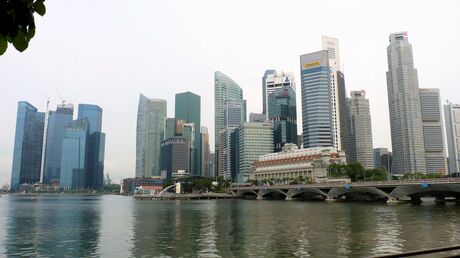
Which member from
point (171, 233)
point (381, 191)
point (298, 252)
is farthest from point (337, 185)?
point (298, 252)

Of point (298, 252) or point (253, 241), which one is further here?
point (253, 241)

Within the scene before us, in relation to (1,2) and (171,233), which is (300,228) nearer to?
(171,233)

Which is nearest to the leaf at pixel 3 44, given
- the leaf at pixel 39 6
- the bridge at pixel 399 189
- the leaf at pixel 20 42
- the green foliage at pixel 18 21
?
the green foliage at pixel 18 21

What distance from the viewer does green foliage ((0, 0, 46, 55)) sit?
18.1ft

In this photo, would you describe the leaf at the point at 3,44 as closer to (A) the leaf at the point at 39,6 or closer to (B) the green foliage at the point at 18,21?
(B) the green foliage at the point at 18,21

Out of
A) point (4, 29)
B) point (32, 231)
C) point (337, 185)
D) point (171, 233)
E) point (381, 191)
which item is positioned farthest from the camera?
point (337, 185)

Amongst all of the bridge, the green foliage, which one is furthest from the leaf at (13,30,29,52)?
the bridge

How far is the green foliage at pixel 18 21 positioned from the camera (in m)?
5.51

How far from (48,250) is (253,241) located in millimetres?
22266

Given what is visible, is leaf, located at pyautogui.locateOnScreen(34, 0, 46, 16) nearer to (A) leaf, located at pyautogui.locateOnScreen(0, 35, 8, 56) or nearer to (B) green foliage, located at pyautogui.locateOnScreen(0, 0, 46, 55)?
(B) green foliage, located at pyautogui.locateOnScreen(0, 0, 46, 55)

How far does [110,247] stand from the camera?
4425 cm

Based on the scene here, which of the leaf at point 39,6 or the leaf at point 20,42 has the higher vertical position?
the leaf at point 39,6

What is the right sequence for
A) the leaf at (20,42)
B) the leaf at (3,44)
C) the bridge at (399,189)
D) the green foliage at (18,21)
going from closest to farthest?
1. the green foliage at (18,21)
2. the leaf at (3,44)
3. the leaf at (20,42)
4. the bridge at (399,189)

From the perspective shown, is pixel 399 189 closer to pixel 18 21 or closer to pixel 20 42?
pixel 20 42
